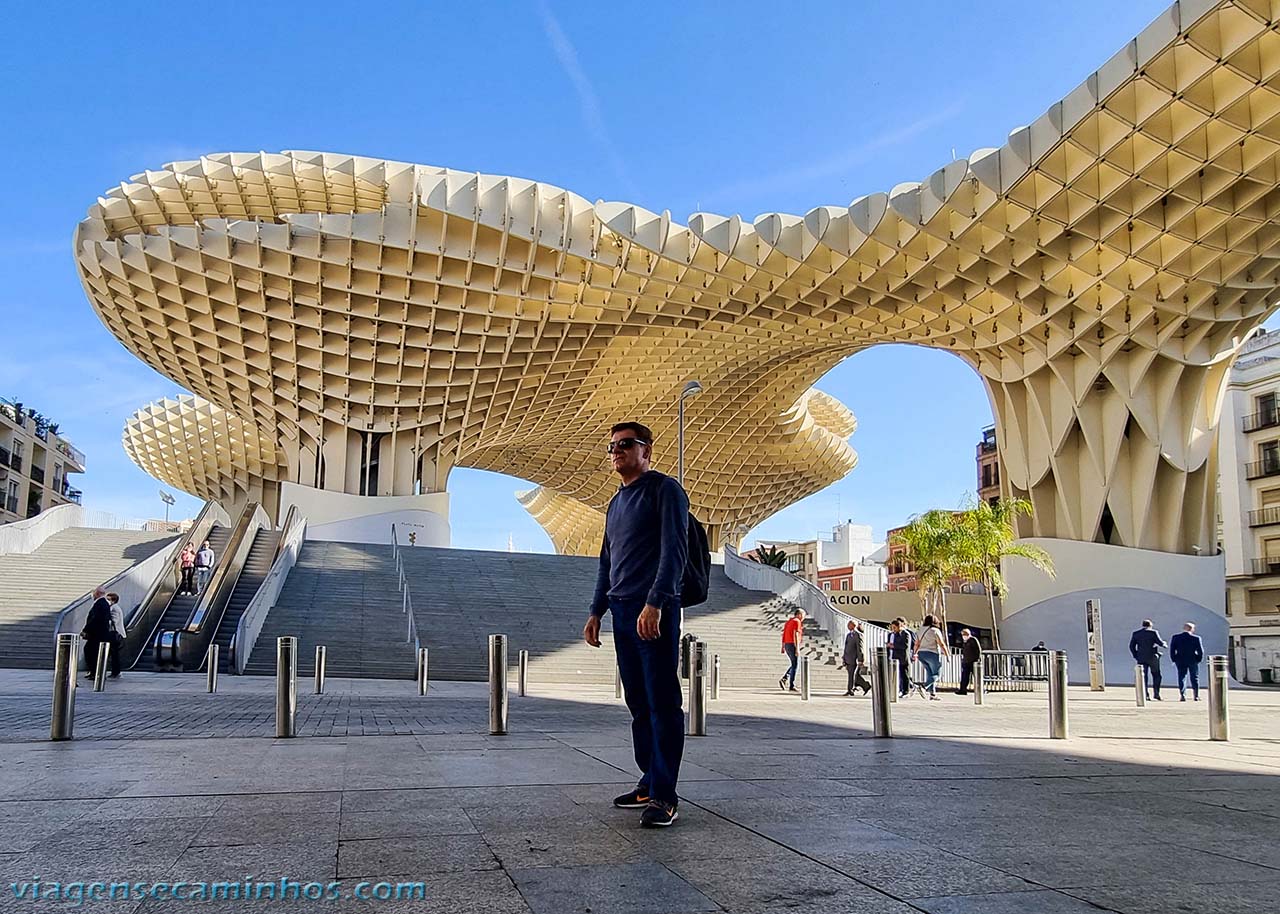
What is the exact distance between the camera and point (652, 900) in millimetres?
2863

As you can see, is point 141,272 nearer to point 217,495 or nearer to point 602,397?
point 602,397

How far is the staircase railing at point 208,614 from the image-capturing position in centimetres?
1811

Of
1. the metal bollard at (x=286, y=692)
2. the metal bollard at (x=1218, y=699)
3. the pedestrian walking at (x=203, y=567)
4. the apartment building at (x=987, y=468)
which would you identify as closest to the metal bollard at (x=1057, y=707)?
the metal bollard at (x=1218, y=699)

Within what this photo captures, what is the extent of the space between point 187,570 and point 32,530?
6415 millimetres

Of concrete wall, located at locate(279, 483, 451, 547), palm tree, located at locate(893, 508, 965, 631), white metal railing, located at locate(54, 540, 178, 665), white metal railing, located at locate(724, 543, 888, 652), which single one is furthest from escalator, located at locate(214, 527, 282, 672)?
palm tree, located at locate(893, 508, 965, 631)

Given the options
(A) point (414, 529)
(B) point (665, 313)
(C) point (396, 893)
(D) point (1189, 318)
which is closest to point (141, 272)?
(A) point (414, 529)

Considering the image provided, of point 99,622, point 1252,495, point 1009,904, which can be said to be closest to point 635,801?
point 1009,904

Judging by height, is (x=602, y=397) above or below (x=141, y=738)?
above

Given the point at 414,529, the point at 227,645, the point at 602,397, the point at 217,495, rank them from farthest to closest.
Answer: the point at 217,495 → the point at 602,397 → the point at 414,529 → the point at 227,645

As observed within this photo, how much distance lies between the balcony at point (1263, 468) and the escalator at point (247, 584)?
132 feet

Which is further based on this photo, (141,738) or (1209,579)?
(1209,579)

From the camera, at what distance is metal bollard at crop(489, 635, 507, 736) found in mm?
7972

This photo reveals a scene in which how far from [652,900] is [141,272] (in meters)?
Result: 36.9

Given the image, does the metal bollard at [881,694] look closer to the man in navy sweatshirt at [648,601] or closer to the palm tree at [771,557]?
the man in navy sweatshirt at [648,601]
